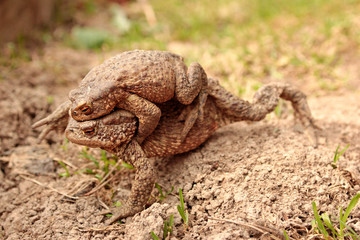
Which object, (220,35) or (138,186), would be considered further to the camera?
(220,35)

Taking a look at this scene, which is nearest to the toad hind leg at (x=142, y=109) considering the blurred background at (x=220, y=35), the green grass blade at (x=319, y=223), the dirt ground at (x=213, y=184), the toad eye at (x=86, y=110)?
the toad eye at (x=86, y=110)

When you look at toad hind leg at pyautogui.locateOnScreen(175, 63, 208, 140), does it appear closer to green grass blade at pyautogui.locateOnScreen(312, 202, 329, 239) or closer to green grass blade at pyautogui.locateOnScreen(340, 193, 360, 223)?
green grass blade at pyautogui.locateOnScreen(312, 202, 329, 239)

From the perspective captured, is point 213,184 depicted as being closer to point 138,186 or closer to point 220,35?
point 138,186

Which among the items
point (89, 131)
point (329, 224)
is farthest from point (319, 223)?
point (89, 131)

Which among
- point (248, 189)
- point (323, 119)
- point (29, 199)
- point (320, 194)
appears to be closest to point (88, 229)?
point (29, 199)

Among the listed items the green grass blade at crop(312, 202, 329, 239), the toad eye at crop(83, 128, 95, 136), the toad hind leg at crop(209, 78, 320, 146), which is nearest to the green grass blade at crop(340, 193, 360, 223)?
the green grass blade at crop(312, 202, 329, 239)

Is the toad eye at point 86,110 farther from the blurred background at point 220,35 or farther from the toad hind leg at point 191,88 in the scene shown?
the blurred background at point 220,35
